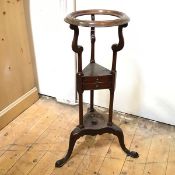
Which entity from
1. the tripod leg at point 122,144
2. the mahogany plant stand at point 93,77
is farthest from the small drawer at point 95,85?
the tripod leg at point 122,144

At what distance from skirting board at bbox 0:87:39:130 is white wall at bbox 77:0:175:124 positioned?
0.62 m

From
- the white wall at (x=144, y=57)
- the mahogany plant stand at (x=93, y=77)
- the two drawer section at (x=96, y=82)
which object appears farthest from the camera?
the white wall at (x=144, y=57)

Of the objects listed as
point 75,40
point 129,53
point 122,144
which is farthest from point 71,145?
point 129,53

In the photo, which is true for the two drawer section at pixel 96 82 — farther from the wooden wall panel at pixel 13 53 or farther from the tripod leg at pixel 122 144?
the wooden wall panel at pixel 13 53

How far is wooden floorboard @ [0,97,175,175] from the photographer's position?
1.63 metres

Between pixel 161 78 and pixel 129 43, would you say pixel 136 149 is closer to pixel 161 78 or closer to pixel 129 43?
pixel 161 78

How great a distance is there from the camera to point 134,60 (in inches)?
76.0

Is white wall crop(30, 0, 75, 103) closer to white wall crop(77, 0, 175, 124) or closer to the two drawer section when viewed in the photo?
white wall crop(77, 0, 175, 124)

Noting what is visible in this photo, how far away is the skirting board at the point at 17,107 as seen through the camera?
6.59 feet

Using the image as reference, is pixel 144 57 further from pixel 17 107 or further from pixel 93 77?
pixel 17 107

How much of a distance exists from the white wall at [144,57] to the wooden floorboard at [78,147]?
0.43 feet

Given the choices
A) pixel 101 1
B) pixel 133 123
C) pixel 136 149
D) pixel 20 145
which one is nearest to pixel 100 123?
pixel 136 149

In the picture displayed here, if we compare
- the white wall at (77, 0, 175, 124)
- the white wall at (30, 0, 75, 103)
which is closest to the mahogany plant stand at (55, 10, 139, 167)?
the white wall at (77, 0, 175, 124)

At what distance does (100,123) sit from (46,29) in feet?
3.06
